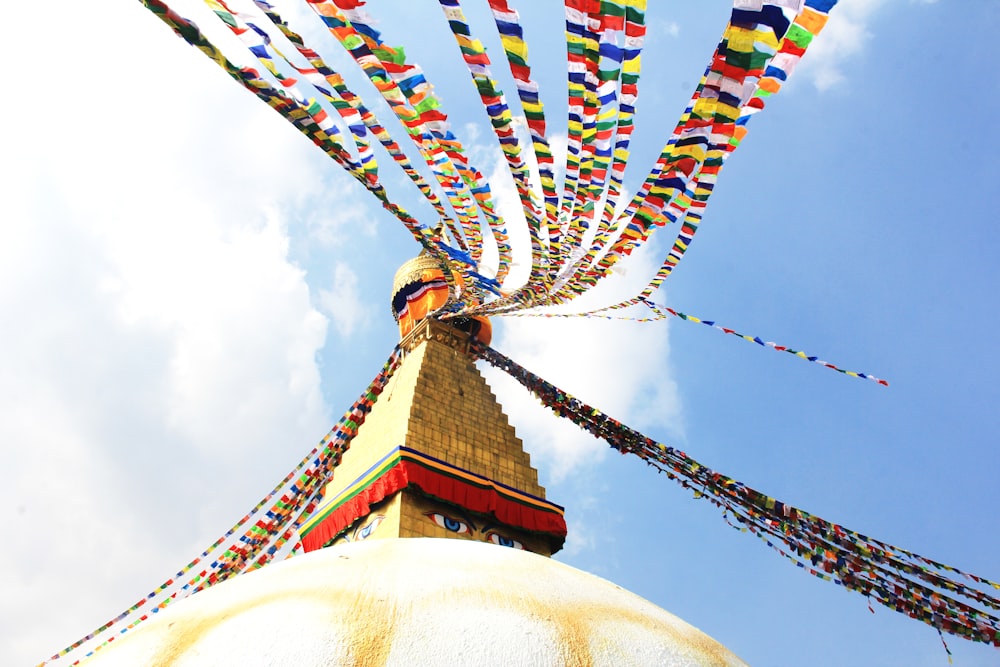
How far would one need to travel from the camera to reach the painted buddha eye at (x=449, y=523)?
23.2 feet

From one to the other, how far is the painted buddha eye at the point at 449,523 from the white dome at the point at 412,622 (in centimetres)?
351

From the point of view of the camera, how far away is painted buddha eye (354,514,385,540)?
7060 millimetres

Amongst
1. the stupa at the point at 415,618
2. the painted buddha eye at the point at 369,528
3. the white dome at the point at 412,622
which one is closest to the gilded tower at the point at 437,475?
the painted buddha eye at the point at 369,528

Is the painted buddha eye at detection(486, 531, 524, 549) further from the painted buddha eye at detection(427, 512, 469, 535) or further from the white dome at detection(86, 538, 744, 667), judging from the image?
the white dome at detection(86, 538, 744, 667)

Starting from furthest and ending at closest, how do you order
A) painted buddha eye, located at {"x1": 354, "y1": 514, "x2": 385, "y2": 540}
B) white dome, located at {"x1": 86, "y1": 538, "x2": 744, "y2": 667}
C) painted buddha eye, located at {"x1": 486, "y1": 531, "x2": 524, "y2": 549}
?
painted buddha eye, located at {"x1": 486, "y1": 531, "x2": 524, "y2": 549} → painted buddha eye, located at {"x1": 354, "y1": 514, "x2": 385, "y2": 540} → white dome, located at {"x1": 86, "y1": 538, "x2": 744, "y2": 667}

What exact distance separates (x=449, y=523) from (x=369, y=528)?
34.5 inches

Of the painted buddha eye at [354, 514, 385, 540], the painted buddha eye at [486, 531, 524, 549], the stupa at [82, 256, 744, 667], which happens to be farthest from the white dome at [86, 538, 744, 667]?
the painted buddha eye at [486, 531, 524, 549]

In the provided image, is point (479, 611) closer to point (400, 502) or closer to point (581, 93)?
point (581, 93)

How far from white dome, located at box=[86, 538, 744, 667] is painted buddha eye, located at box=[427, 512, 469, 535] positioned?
11.5 feet

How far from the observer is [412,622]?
8.74 ft

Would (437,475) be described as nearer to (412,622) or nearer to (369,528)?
(369,528)

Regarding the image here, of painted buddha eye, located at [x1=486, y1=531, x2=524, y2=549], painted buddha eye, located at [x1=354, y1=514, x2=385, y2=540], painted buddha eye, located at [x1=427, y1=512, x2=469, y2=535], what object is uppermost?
painted buddha eye, located at [x1=427, y1=512, x2=469, y2=535]

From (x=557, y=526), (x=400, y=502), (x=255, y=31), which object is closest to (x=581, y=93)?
(x=255, y=31)

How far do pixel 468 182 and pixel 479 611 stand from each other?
3639 mm
